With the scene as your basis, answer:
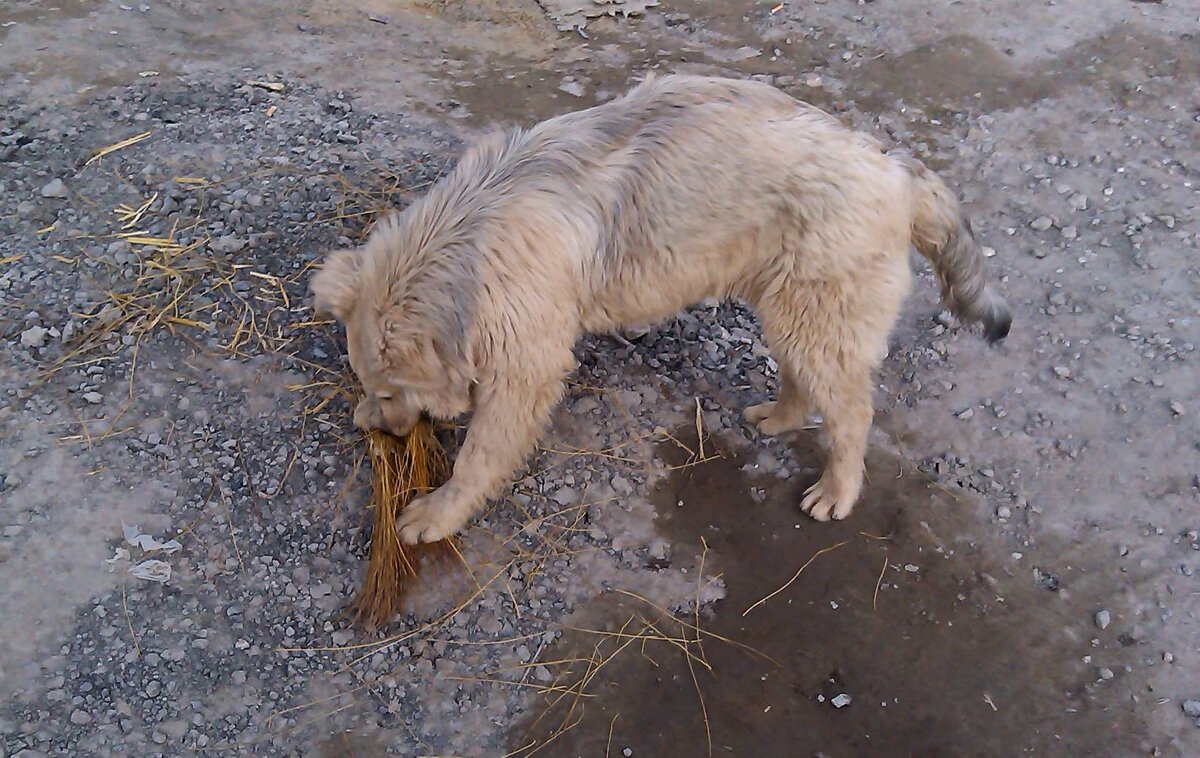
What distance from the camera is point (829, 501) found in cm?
503

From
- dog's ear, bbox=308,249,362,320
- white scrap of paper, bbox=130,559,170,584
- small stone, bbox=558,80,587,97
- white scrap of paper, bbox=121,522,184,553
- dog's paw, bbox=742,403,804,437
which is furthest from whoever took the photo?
small stone, bbox=558,80,587,97

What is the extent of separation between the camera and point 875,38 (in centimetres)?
845

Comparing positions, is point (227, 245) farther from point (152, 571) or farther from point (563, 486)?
point (563, 486)

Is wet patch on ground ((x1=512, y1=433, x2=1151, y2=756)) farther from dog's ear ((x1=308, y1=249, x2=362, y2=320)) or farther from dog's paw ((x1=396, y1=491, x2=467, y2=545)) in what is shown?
dog's ear ((x1=308, y1=249, x2=362, y2=320))

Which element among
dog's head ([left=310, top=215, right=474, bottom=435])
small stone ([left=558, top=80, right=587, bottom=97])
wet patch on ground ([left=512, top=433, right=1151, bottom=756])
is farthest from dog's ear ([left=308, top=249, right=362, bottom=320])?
small stone ([left=558, top=80, right=587, bottom=97])

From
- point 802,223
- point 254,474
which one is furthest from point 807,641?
point 254,474

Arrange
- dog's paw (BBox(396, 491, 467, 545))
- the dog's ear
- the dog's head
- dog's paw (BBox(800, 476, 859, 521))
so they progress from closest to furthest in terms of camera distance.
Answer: the dog's head, the dog's ear, dog's paw (BBox(396, 491, 467, 545)), dog's paw (BBox(800, 476, 859, 521))

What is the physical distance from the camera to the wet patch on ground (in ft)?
13.9

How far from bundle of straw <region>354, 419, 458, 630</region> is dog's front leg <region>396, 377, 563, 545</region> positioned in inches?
2.7

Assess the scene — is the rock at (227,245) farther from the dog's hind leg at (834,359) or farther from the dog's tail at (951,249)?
the dog's tail at (951,249)

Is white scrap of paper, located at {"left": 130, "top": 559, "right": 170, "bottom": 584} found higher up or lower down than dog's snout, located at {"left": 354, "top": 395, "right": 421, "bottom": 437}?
lower down

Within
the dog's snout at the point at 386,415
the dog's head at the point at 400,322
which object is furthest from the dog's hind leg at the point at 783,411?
the dog's snout at the point at 386,415

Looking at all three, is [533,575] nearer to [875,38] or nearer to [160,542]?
[160,542]

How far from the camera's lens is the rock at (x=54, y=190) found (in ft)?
20.1
